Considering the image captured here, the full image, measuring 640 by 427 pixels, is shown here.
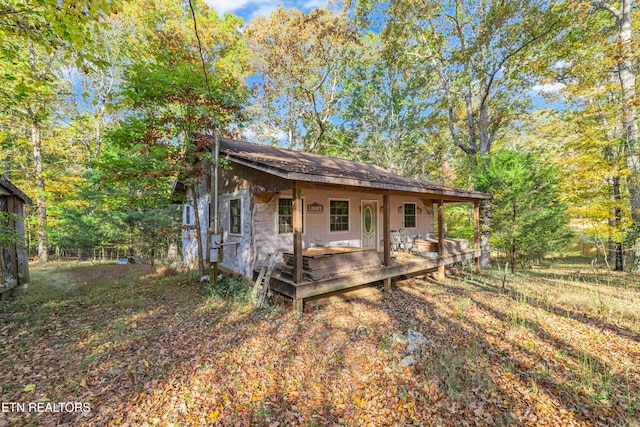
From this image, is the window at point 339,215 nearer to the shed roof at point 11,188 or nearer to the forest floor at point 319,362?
the forest floor at point 319,362

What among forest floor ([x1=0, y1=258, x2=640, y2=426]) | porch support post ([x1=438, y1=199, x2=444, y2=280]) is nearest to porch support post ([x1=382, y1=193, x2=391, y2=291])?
forest floor ([x1=0, y1=258, x2=640, y2=426])

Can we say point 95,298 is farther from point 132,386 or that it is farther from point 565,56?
point 565,56

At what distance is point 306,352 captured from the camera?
4.25 m

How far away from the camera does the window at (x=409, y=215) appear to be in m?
11.4

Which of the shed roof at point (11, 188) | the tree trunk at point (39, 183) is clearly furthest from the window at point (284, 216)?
the tree trunk at point (39, 183)

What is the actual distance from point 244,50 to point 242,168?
552 inches

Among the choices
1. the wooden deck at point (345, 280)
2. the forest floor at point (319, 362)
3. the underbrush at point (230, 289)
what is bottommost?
the forest floor at point (319, 362)

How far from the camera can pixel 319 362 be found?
3998 mm

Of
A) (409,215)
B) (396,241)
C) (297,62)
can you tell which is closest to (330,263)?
(396,241)

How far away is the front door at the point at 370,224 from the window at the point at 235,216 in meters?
4.63

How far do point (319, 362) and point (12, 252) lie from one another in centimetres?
868

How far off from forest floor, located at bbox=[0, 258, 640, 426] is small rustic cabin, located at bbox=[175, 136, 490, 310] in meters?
0.84

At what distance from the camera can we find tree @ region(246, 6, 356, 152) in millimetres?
14711

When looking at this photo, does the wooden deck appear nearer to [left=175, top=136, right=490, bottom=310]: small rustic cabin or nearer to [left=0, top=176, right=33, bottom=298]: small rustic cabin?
[left=175, top=136, right=490, bottom=310]: small rustic cabin
